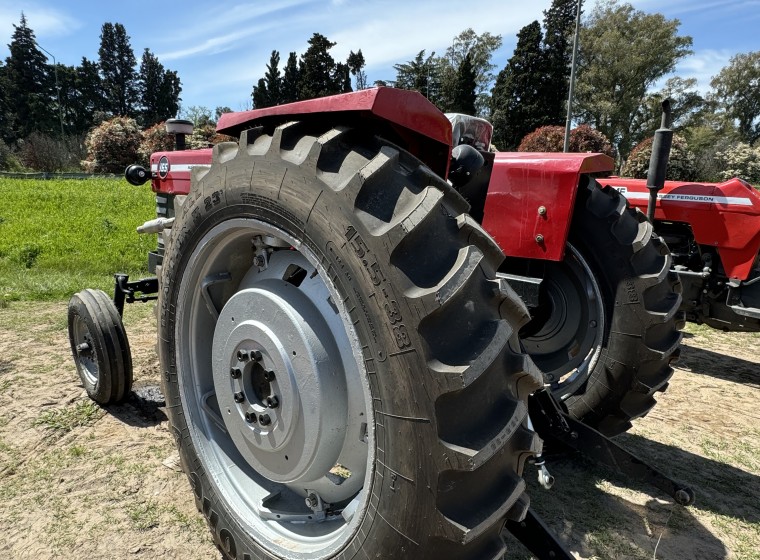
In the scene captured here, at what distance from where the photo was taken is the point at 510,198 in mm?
2805

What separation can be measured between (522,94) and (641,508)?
33.5 meters

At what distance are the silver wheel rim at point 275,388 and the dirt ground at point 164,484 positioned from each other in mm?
484

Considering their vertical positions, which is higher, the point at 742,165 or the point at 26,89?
the point at 26,89

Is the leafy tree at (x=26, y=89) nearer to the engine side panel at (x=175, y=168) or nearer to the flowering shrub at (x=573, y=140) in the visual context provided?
the flowering shrub at (x=573, y=140)

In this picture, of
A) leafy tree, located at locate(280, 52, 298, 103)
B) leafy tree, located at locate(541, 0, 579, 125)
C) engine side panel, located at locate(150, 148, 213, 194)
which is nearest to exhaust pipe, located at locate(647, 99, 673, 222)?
engine side panel, located at locate(150, 148, 213, 194)

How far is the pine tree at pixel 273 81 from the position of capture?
42469 millimetres

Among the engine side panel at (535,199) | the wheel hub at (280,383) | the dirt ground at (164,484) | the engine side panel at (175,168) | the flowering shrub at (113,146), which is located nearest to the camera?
the wheel hub at (280,383)

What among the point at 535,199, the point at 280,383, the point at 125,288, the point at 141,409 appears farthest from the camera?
the point at 125,288

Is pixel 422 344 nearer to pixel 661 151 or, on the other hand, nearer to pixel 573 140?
pixel 661 151

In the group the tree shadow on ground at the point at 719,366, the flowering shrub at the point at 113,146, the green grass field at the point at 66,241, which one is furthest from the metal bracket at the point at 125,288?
the flowering shrub at the point at 113,146

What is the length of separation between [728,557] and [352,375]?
6.04 feet

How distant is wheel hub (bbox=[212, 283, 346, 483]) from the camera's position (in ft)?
4.66

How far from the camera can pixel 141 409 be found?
3.06m

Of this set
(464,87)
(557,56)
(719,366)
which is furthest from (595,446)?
(464,87)
